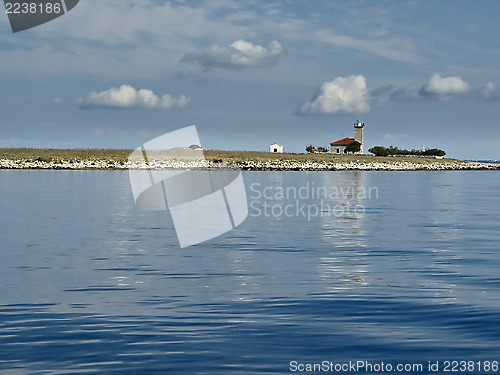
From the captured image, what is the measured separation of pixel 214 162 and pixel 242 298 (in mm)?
137769

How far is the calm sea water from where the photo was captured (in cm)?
1060

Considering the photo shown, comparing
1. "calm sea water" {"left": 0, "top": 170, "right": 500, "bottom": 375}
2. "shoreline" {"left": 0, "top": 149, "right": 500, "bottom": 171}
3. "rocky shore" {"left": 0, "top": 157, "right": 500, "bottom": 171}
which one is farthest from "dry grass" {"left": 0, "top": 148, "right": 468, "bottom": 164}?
"calm sea water" {"left": 0, "top": 170, "right": 500, "bottom": 375}

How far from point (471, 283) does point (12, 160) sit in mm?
132516

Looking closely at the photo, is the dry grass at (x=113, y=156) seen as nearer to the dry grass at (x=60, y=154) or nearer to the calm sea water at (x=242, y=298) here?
the dry grass at (x=60, y=154)

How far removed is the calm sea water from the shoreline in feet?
352

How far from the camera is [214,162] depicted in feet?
500

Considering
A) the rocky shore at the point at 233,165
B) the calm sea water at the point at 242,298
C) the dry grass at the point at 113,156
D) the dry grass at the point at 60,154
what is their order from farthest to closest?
the dry grass at the point at 113,156
the dry grass at the point at 60,154
the rocky shore at the point at 233,165
the calm sea water at the point at 242,298

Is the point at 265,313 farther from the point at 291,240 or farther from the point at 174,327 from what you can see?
the point at 291,240

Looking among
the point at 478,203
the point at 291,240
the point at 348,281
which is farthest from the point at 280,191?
the point at 348,281

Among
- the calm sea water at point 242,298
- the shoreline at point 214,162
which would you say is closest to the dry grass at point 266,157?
the shoreline at point 214,162

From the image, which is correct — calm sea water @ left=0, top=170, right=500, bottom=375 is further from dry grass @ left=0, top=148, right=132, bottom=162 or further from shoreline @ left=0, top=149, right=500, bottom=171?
dry grass @ left=0, top=148, right=132, bottom=162

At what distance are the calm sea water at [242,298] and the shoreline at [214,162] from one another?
10731 cm

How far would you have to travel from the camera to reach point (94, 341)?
1133 centimetres

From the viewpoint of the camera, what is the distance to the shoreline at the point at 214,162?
447ft
